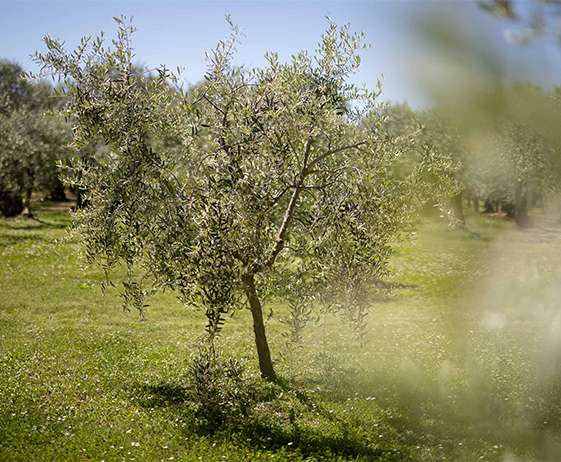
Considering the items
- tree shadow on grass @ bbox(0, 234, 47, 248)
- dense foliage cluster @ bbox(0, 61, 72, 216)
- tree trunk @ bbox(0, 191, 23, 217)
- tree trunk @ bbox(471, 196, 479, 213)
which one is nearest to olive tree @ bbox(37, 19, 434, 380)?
tree trunk @ bbox(471, 196, 479, 213)

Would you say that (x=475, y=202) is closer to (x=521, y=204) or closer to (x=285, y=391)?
(x=521, y=204)

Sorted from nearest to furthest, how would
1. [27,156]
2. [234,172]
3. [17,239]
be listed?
[234,172]
[17,239]
[27,156]

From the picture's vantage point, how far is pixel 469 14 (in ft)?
4.02

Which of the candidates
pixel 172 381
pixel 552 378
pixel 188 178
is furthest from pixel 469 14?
pixel 172 381

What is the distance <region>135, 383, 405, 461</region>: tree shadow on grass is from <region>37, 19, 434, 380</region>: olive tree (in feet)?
7.64

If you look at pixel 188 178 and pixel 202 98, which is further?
pixel 202 98

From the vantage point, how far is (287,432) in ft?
40.9

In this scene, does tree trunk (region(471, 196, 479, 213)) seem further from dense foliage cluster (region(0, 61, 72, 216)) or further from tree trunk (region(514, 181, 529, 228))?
dense foliage cluster (region(0, 61, 72, 216))

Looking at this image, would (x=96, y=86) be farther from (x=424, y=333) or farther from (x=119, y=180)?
(x=424, y=333)

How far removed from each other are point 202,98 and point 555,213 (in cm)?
1191

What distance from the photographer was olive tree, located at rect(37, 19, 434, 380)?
11.7 metres

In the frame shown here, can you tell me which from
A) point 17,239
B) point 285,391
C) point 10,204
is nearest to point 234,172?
point 285,391

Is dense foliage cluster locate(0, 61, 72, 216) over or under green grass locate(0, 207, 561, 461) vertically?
over

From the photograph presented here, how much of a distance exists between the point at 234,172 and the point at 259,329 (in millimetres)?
4755
